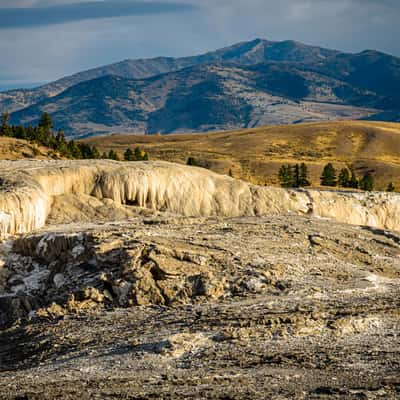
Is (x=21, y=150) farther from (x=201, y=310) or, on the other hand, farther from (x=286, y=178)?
(x=201, y=310)

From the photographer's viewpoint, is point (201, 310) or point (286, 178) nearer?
point (201, 310)

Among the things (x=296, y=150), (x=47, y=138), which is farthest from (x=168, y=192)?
(x=296, y=150)

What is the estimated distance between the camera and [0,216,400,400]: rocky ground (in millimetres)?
19781

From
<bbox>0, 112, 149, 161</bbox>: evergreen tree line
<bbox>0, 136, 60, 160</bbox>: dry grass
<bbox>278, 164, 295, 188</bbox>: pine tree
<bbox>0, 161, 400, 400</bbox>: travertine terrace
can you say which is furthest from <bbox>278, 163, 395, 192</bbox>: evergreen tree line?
<bbox>0, 161, 400, 400</bbox>: travertine terrace

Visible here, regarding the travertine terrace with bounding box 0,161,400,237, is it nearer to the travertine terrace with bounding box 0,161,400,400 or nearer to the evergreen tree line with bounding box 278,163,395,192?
the travertine terrace with bounding box 0,161,400,400

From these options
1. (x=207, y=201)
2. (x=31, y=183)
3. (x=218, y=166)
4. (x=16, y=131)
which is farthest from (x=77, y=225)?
(x=218, y=166)

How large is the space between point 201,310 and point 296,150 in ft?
464

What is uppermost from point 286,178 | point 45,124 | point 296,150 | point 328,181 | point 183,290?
point 45,124

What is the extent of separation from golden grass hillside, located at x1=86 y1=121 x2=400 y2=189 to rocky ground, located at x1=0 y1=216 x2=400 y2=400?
79.9 m

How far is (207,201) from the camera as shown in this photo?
43.3 meters

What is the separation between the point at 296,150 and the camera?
543 feet

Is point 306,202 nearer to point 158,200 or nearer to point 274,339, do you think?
point 158,200

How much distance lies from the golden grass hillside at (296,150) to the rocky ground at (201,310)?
79918 millimetres

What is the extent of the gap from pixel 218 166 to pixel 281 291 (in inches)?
4055
